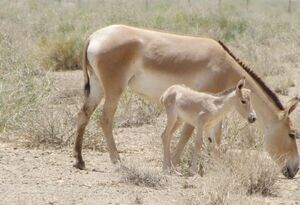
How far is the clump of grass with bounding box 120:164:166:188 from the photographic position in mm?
9656

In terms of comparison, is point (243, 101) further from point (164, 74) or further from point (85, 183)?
point (85, 183)

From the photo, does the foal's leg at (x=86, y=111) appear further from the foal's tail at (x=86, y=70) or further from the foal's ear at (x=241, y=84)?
the foal's ear at (x=241, y=84)

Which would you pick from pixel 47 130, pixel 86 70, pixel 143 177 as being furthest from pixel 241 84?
pixel 47 130

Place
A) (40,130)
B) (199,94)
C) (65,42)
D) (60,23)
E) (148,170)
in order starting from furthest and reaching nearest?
→ (60,23) → (65,42) → (40,130) → (199,94) → (148,170)

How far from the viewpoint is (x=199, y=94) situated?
1062 centimetres

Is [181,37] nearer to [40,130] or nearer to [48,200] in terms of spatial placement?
[40,130]

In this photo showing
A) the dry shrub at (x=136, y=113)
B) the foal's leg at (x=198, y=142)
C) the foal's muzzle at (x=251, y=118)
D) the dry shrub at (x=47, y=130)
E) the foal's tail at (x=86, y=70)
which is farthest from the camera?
the dry shrub at (x=136, y=113)

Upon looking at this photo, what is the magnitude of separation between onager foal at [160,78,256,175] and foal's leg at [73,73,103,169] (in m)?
1.28

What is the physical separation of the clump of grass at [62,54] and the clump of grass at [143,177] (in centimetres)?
1131

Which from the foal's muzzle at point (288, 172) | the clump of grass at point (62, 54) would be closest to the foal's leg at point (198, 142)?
the foal's muzzle at point (288, 172)

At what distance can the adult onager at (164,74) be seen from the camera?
11289 millimetres

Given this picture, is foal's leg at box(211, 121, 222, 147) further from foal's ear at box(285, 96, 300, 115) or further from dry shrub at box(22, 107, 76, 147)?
dry shrub at box(22, 107, 76, 147)

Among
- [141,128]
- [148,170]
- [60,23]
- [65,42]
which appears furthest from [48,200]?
[60,23]

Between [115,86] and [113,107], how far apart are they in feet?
1.12
